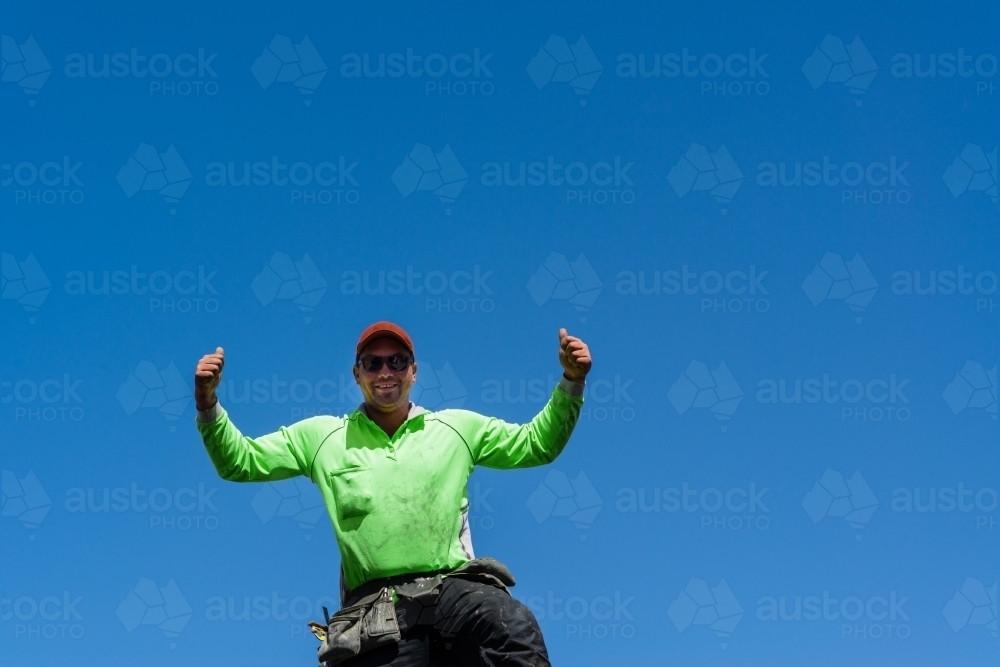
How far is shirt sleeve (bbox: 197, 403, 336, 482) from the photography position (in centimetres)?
872

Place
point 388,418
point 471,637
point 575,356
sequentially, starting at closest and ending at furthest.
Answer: point 471,637 → point 575,356 → point 388,418

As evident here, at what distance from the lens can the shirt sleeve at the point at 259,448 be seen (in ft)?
28.6

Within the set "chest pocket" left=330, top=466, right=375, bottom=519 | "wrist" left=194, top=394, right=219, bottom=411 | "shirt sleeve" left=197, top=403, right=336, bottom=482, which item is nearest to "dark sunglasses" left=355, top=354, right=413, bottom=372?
"shirt sleeve" left=197, top=403, right=336, bottom=482

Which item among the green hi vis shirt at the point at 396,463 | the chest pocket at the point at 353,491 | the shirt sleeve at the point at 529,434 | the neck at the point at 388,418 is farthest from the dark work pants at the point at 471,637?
the neck at the point at 388,418

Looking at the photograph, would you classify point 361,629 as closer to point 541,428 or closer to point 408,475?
point 408,475

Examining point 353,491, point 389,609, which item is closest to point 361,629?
point 389,609

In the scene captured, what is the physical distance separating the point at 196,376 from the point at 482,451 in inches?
75.8

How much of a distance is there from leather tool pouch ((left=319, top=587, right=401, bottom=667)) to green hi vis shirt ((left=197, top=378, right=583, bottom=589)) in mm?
188

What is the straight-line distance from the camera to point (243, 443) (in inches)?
349

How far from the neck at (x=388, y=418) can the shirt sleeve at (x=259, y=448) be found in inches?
12.0

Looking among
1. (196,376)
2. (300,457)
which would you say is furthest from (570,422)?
(196,376)

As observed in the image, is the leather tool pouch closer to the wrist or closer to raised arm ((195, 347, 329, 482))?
raised arm ((195, 347, 329, 482))

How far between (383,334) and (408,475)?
980 millimetres

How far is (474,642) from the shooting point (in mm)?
8180
